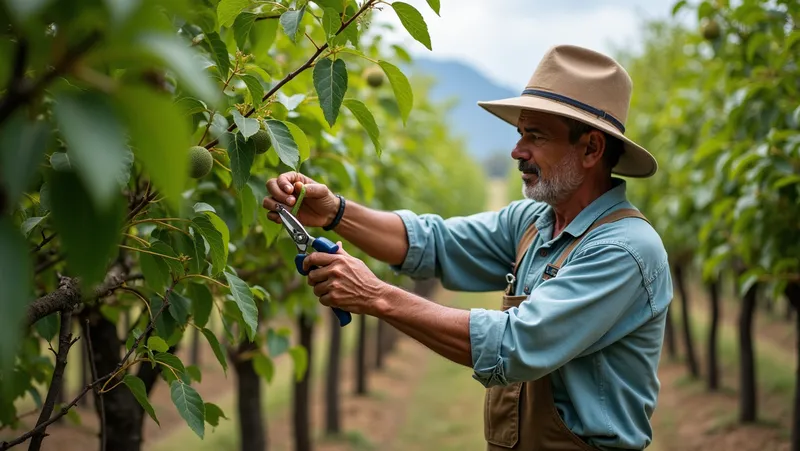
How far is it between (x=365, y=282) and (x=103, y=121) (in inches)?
64.0

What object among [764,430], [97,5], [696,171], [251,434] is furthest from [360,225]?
[764,430]

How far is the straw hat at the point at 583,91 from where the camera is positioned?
288 centimetres

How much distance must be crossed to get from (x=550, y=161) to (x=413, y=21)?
3.64ft

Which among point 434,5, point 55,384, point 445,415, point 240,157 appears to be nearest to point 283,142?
point 240,157

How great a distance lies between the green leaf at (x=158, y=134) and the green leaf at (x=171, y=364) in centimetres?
129

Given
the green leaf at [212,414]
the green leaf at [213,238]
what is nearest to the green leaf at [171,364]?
the green leaf at [213,238]

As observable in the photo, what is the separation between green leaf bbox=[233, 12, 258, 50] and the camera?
82.6 inches

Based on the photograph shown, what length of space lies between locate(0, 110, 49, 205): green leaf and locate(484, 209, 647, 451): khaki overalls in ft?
7.19

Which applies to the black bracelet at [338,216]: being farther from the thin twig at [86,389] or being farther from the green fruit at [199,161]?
the green fruit at [199,161]

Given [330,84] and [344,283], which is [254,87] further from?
[344,283]

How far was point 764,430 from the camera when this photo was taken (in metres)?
9.12

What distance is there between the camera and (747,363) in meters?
9.22

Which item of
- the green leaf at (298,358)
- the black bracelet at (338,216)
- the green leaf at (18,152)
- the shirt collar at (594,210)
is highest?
the black bracelet at (338,216)

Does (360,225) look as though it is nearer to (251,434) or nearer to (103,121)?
(103,121)
